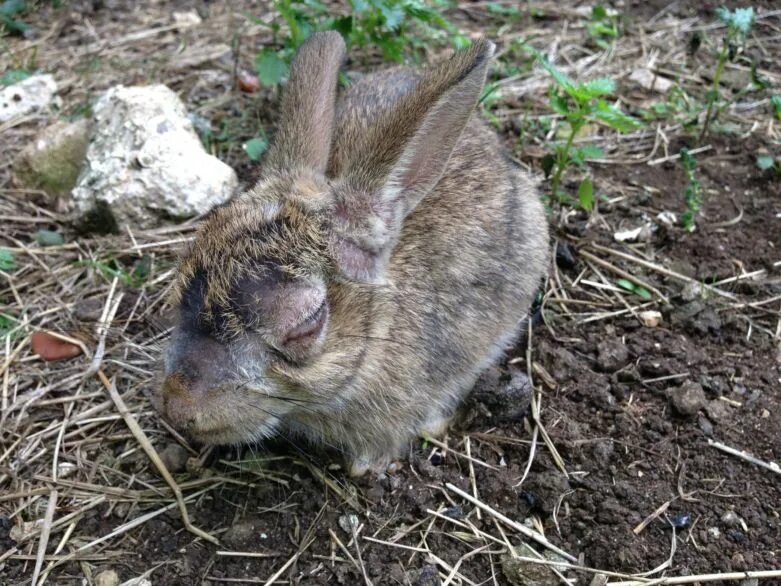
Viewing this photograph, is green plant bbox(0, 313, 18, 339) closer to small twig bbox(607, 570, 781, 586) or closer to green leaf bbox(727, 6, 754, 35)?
small twig bbox(607, 570, 781, 586)

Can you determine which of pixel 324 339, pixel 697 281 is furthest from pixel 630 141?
pixel 324 339

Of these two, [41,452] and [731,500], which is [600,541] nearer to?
[731,500]

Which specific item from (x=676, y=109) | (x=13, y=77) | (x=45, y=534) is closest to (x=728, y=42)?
(x=676, y=109)

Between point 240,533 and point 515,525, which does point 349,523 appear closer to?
point 240,533

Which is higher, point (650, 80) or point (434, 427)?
point (650, 80)

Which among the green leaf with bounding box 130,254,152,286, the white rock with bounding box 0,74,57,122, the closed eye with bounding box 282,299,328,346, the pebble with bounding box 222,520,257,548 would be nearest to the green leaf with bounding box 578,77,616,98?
the closed eye with bounding box 282,299,328,346
